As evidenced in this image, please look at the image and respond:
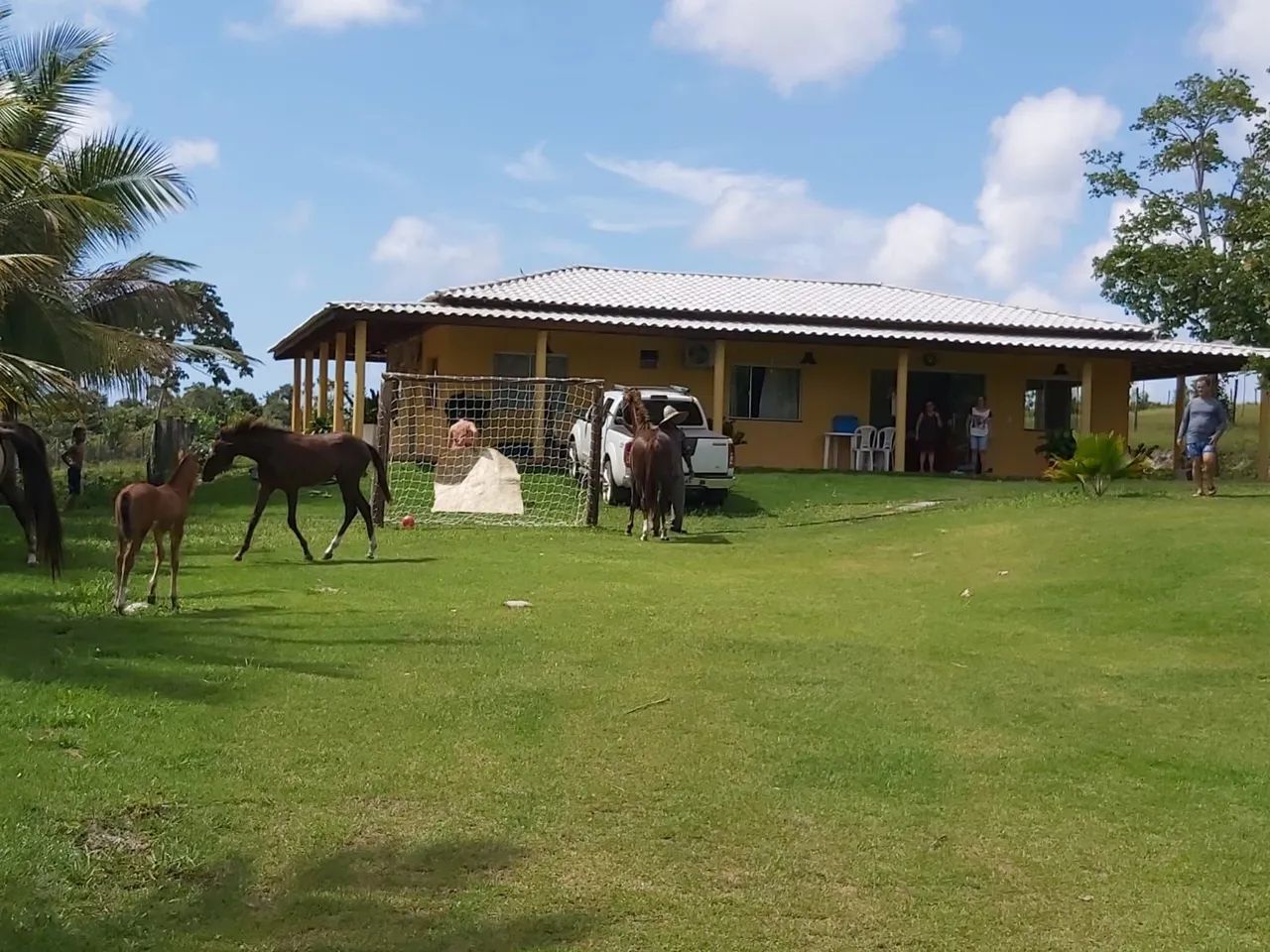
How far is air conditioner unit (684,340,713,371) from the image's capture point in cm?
2609

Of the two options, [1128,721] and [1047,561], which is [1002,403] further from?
[1128,721]

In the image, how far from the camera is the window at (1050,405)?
27609 mm

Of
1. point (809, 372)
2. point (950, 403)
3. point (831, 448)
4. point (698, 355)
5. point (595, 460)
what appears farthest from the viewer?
point (950, 403)

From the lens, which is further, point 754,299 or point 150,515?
point 754,299

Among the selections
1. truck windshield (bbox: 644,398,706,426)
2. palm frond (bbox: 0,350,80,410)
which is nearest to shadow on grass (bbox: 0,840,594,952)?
palm frond (bbox: 0,350,80,410)

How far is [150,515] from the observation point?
928 cm

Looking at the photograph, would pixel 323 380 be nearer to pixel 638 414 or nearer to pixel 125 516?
pixel 638 414

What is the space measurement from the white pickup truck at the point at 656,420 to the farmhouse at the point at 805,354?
3145 millimetres

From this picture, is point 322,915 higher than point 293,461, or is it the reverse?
A: point 293,461

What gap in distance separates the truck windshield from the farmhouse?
3116mm

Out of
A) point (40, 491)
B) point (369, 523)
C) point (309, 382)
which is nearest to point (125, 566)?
point (40, 491)

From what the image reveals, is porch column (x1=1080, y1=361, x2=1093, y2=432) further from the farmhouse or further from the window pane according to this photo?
the window pane

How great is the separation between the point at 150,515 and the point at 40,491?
267cm

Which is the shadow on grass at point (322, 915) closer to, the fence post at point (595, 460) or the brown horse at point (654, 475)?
the brown horse at point (654, 475)
